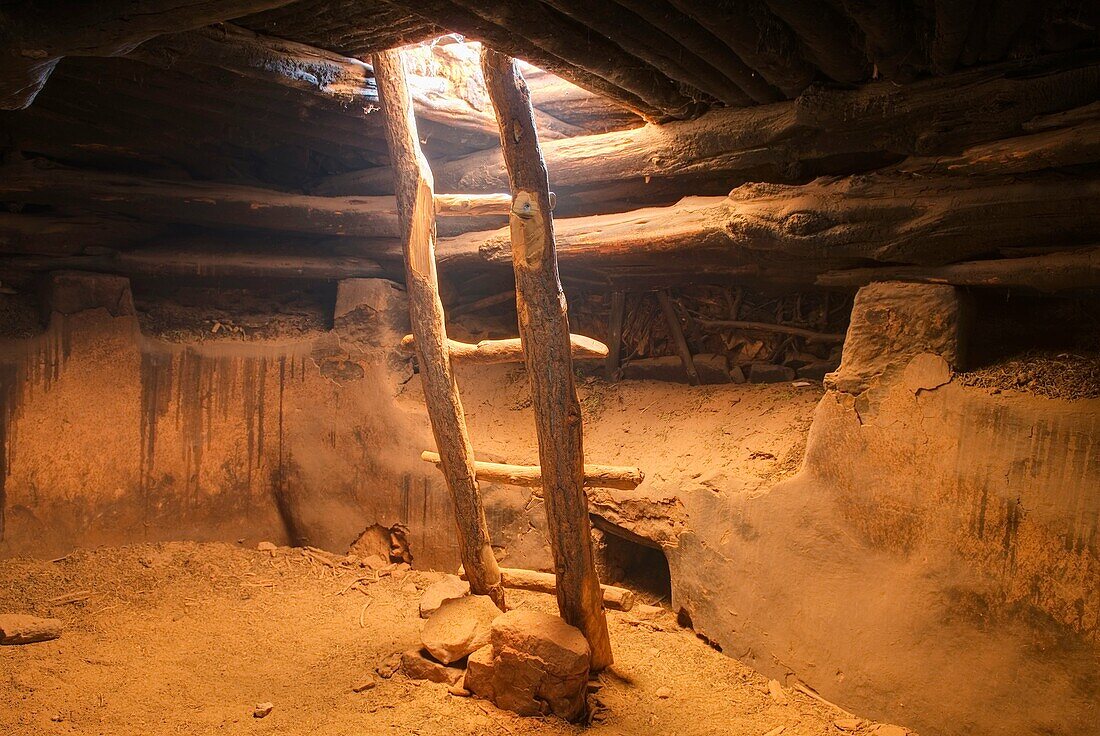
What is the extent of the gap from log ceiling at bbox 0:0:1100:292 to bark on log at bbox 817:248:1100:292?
0.21ft

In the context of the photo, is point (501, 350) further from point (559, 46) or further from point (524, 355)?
point (559, 46)

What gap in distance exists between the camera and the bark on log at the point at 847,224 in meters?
2.85

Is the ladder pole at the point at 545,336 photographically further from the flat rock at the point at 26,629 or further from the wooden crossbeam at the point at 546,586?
the flat rock at the point at 26,629

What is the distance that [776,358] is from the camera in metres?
4.21

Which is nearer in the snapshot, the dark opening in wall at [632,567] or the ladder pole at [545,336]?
the ladder pole at [545,336]

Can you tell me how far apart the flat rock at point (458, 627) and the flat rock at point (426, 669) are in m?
0.03

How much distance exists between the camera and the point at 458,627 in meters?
3.46

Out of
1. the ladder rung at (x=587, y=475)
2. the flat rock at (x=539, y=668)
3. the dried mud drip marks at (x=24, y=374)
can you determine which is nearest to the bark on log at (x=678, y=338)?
the ladder rung at (x=587, y=475)

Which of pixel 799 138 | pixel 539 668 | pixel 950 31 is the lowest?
pixel 539 668

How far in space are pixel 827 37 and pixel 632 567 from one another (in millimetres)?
2916

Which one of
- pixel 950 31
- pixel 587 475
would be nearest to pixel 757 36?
pixel 950 31

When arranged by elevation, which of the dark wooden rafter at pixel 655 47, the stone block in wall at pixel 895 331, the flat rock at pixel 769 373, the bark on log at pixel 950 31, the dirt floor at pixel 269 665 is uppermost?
the dark wooden rafter at pixel 655 47

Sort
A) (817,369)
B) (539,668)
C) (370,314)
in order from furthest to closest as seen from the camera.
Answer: (370,314) < (817,369) < (539,668)

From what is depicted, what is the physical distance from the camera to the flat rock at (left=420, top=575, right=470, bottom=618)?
3.63m
